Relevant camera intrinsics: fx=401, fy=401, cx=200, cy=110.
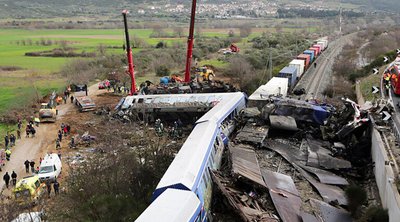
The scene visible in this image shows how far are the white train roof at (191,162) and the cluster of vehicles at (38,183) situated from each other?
317 inches

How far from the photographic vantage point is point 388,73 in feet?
112

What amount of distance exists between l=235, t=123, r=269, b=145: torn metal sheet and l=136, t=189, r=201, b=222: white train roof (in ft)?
31.3

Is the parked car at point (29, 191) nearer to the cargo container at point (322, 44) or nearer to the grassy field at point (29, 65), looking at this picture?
the grassy field at point (29, 65)

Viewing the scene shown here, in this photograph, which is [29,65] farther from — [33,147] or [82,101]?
[33,147]

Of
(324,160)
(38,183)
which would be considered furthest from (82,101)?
(324,160)

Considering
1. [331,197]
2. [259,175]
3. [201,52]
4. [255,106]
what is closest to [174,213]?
[259,175]

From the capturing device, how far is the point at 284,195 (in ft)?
49.1

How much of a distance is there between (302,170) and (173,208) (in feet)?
31.2

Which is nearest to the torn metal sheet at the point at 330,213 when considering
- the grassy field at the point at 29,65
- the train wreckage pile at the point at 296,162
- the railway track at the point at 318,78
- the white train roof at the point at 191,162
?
the train wreckage pile at the point at 296,162

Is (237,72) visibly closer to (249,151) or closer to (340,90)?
(340,90)

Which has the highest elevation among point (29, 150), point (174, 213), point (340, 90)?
point (174, 213)

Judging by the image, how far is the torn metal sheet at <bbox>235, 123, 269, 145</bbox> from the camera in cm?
2086

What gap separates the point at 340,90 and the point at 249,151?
22.7 m

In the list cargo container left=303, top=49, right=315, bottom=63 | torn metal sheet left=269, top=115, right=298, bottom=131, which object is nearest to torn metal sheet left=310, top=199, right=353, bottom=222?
torn metal sheet left=269, top=115, right=298, bottom=131
